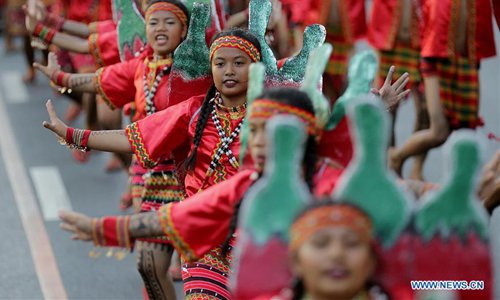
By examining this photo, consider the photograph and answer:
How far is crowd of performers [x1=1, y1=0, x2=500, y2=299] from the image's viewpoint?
4227 mm

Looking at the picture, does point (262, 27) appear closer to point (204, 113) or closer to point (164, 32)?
point (204, 113)

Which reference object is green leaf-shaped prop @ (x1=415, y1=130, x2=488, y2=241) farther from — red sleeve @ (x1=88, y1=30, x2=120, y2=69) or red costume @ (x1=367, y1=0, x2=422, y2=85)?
red costume @ (x1=367, y1=0, x2=422, y2=85)

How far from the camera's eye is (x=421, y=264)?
426cm

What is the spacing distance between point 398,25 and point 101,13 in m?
2.44

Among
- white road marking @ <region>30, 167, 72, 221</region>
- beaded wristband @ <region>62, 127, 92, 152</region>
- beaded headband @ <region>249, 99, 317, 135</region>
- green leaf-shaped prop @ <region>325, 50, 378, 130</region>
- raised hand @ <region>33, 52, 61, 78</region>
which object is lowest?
white road marking @ <region>30, 167, 72, 221</region>

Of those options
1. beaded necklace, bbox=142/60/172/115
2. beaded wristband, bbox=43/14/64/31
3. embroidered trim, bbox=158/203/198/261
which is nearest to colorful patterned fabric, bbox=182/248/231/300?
embroidered trim, bbox=158/203/198/261

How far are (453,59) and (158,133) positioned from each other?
3274 millimetres

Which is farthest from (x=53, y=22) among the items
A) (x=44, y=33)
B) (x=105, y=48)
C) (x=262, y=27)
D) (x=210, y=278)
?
(x=210, y=278)

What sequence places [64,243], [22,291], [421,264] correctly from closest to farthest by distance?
[421,264], [22,291], [64,243]

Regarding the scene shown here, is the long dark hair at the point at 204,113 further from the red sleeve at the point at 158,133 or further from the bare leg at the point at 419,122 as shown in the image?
the bare leg at the point at 419,122

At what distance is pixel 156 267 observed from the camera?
6.29 meters

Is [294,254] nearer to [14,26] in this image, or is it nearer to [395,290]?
[395,290]

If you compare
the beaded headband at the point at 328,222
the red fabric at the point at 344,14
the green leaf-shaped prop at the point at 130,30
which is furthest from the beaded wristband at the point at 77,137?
the red fabric at the point at 344,14

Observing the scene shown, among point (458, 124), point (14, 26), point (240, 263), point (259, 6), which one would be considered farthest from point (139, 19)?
point (14, 26)
